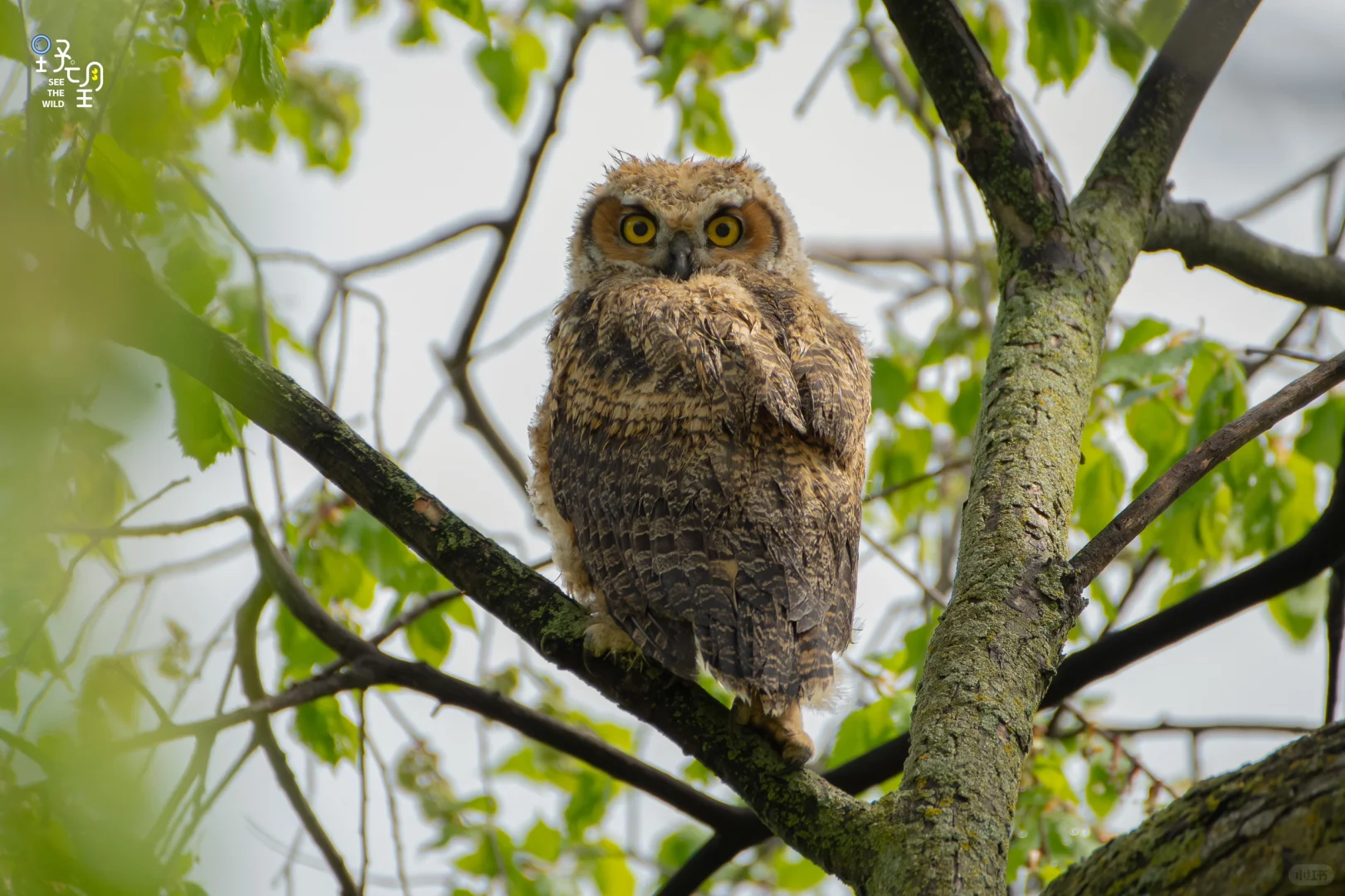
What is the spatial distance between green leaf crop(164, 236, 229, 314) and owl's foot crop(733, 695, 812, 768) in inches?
69.6

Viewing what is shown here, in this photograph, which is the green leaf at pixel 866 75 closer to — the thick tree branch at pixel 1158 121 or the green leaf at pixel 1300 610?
the thick tree branch at pixel 1158 121

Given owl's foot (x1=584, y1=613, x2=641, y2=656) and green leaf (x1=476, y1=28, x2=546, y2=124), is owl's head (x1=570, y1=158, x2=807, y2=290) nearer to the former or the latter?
green leaf (x1=476, y1=28, x2=546, y2=124)

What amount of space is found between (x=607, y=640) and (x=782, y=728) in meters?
0.49

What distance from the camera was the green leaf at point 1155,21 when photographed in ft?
4.40

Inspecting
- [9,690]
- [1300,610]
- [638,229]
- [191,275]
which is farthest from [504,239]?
[1300,610]

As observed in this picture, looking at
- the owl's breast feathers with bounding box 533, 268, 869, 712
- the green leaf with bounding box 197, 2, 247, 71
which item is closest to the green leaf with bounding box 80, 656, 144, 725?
the owl's breast feathers with bounding box 533, 268, 869, 712

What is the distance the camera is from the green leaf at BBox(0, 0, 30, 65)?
7.63ft

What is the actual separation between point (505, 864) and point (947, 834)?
2.27 metres

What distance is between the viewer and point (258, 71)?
2.63m

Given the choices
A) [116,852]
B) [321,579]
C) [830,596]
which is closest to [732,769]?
[830,596]

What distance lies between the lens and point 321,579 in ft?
12.3

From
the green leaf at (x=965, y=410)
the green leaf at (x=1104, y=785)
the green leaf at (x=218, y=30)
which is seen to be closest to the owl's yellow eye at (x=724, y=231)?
the green leaf at (x=965, y=410)

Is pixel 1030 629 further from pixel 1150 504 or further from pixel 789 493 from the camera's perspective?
pixel 789 493

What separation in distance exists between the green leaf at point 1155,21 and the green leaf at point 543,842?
3468 mm
